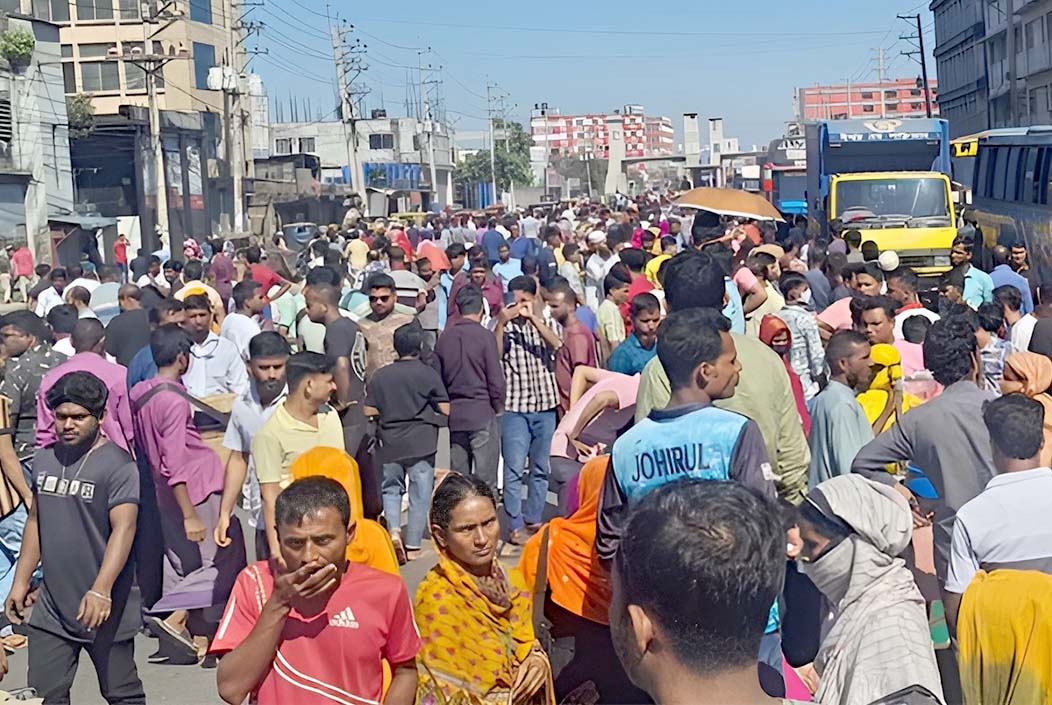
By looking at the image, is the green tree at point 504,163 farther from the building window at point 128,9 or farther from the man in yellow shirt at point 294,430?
the man in yellow shirt at point 294,430

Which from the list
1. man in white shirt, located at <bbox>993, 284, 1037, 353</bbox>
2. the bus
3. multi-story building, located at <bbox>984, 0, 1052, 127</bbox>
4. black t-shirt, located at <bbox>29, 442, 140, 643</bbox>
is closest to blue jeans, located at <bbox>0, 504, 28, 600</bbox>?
black t-shirt, located at <bbox>29, 442, 140, 643</bbox>

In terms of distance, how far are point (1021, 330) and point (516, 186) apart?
117 m

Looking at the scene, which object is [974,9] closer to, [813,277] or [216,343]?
[813,277]

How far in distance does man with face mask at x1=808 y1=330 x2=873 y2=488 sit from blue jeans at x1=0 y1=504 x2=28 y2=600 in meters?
4.16

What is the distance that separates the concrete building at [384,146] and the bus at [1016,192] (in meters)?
66.2

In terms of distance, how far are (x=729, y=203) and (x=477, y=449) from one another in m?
4.14

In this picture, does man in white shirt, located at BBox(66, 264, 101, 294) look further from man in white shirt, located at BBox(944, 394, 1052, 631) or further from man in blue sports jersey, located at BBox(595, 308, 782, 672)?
man in white shirt, located at BBox(944, 394, 1052, 631)

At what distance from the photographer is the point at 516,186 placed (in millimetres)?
125188

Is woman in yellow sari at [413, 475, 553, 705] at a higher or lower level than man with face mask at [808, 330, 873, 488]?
lower

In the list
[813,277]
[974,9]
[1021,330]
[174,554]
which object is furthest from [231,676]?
[974,9]

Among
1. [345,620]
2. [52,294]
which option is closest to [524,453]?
[345,620]

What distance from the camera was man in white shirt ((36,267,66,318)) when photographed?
1448cm

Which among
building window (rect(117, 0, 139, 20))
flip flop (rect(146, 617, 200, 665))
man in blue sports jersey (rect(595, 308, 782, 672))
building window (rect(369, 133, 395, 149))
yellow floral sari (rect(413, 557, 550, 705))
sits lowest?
flip flop (rect(146, 617, 200, 665))

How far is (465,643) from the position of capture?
4.59m
